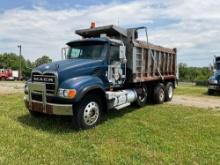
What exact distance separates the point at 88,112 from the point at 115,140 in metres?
1.32

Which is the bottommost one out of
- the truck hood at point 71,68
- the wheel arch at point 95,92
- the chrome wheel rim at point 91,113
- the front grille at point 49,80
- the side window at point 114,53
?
the chrome wheel rim at point 91,113

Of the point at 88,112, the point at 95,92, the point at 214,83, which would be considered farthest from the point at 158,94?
the point at 214,83

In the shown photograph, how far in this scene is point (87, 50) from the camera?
8.70 m

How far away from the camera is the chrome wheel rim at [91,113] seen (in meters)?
7.35

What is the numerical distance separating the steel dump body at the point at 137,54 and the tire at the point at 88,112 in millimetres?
2442

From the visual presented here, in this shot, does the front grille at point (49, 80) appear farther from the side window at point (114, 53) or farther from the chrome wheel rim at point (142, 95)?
the chrome wheel rim at point (142, 95)

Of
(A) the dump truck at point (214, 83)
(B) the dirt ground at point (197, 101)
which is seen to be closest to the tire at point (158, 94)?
(B) the dirt ground at point (197, 101)

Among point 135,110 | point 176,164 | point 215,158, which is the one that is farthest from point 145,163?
point 135,110

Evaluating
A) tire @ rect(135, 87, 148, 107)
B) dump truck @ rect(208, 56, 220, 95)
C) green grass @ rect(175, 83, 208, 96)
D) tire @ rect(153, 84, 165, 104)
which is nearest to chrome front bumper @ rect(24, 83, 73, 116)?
tire @ rect(135, 87, 148, 107)

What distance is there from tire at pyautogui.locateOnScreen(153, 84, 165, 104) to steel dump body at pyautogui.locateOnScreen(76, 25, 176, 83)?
1.26 feet

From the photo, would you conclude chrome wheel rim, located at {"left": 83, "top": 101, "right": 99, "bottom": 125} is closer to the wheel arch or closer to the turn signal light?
the wheel arch

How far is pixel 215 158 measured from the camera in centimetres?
530

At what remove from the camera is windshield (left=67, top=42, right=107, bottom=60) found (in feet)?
27.8

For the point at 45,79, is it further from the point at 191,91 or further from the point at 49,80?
the point at 191,91
